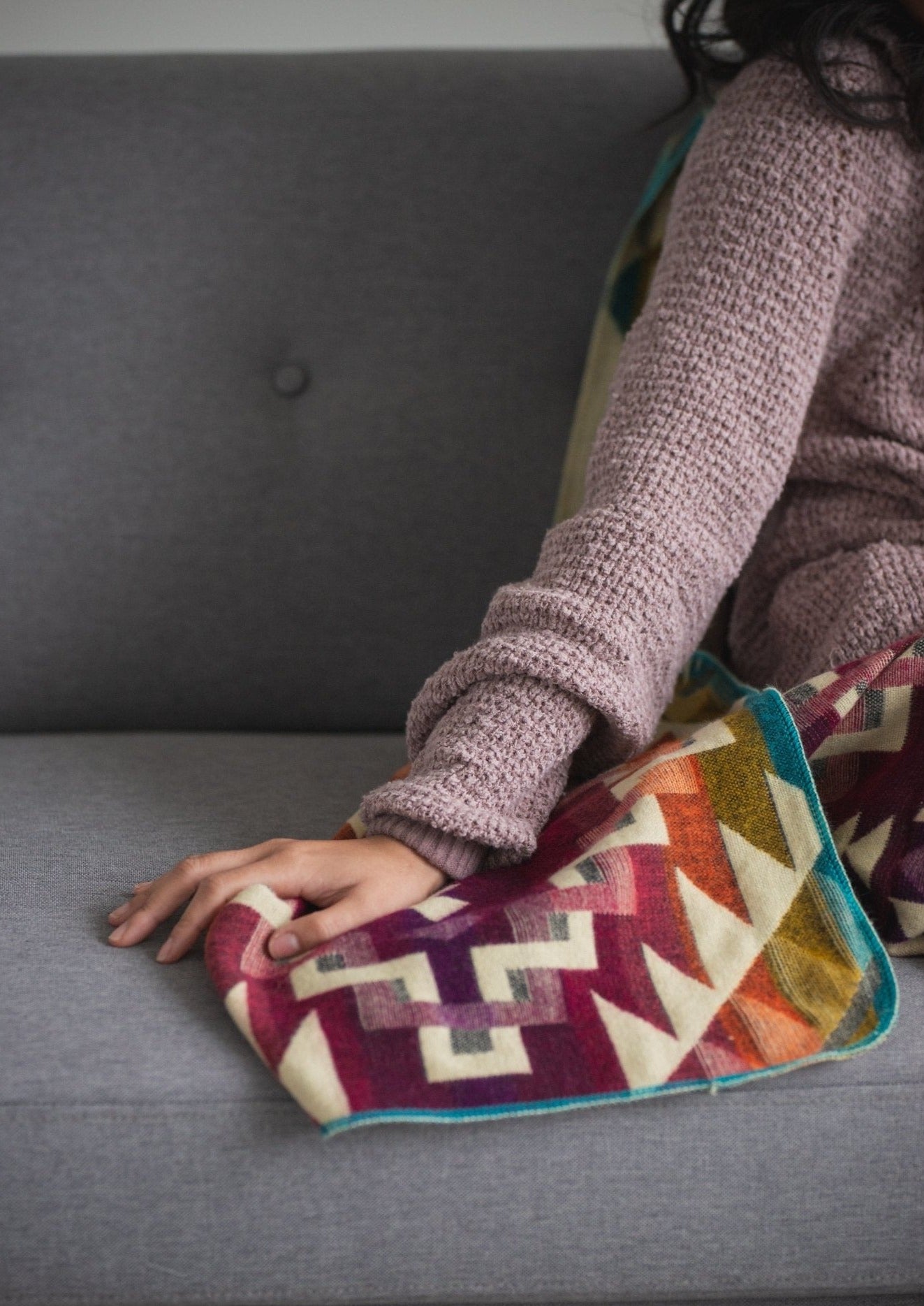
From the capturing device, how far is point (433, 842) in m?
0.57

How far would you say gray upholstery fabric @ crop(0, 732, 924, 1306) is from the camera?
46 cm

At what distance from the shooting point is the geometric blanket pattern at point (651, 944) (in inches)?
18.0

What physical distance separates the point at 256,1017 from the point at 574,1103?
5.7 inches

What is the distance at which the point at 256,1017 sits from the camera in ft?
1.53

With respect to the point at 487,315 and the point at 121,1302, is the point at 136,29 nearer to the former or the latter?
the point at 487,315

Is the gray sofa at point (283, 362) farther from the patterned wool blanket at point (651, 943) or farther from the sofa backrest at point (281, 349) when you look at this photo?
the patterned wool blanket at point (651, 943)

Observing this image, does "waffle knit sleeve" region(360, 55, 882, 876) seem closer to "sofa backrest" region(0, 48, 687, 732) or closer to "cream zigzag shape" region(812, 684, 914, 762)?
"cream zigzag shape" region(812, 684, 914, 762)

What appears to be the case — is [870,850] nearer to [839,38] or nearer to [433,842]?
[433,842]

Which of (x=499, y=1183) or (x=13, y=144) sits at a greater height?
(x=13, y=144)

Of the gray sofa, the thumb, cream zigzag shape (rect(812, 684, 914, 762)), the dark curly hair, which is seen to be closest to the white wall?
the gray sofa

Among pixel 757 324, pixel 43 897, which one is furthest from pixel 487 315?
pixel 43 897

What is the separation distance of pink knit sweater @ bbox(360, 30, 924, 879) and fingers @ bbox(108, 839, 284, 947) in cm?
7

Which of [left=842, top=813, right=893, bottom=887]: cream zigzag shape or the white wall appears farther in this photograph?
the white wall

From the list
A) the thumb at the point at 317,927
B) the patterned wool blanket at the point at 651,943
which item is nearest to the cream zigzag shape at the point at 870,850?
the patterned wool blanket at the point at 651,943
